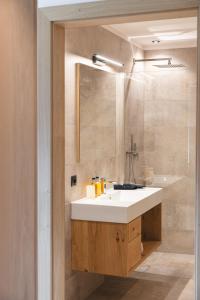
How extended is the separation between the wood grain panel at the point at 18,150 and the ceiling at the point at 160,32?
1646mm

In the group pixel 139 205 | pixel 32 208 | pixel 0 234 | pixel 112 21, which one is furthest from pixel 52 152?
pixel 139 205

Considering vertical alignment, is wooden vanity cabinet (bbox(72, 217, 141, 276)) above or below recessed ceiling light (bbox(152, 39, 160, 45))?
below

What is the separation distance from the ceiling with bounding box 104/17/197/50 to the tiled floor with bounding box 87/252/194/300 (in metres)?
2.39

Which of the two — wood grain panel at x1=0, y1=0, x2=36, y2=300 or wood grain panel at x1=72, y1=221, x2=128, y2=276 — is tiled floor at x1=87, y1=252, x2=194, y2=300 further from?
wood grain panel at x1=0, y1=0, x2=36, y2=300

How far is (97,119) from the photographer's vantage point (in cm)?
406

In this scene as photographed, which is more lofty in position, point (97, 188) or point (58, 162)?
point (58, 162)

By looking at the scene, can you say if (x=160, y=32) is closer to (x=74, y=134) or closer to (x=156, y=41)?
(x=156, y=41)

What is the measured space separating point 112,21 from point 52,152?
849mm

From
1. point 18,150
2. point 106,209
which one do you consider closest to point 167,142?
point 106,209

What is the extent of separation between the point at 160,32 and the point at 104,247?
239cm

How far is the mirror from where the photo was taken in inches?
147

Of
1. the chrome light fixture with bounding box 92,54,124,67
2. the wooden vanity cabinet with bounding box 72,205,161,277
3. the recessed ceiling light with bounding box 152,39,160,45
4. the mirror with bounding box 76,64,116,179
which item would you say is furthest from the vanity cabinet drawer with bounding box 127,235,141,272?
the recessed ceiling light with bounding box 152,39,160,45

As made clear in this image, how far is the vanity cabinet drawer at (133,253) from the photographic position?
3545mm

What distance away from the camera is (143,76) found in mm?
5141
